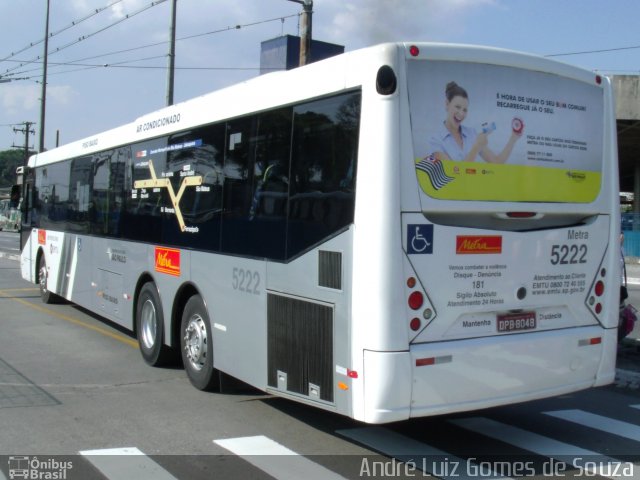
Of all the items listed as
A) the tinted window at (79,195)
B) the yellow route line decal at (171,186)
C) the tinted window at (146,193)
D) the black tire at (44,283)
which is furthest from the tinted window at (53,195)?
the yellow route line decal at (171,186)

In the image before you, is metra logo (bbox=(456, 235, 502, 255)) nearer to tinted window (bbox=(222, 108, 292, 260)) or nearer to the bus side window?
tinted window (bbox=(222, 108, 292, 260))

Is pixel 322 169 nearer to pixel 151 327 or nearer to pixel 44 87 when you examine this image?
pixel 151 327

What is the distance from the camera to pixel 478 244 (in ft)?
18.0

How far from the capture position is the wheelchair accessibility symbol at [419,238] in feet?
16.9

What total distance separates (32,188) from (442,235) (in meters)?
12.5

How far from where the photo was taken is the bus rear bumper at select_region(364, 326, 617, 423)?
199 inches

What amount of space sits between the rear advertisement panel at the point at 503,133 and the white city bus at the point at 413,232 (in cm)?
1

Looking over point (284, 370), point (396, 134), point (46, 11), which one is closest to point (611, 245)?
point (396, 134)

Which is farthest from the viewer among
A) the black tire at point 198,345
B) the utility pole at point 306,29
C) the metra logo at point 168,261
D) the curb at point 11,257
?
the curb at point 11,257

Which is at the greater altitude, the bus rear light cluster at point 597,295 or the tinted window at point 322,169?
the tinted window at point 322,169

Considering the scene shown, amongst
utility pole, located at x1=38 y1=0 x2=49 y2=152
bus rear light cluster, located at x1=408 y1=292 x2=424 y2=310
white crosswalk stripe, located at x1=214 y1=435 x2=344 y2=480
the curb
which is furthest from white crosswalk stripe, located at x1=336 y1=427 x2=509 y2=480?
utility pole, located at x1=38 y1=0 x2=49 y2=152

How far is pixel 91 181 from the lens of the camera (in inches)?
454

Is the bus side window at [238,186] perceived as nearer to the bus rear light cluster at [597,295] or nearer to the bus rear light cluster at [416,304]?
the bus rear light cluster at [416,304]

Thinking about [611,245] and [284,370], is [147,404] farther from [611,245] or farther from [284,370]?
[611,245]
